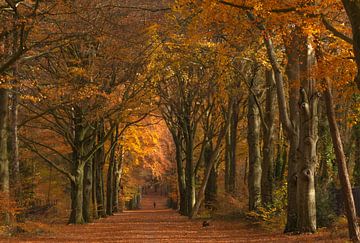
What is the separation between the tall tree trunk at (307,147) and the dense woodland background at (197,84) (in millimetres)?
34

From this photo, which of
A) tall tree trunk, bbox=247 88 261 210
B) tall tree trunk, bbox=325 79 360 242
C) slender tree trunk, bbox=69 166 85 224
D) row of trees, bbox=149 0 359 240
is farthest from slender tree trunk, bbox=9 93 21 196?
tall tree trunk, bbox=325 79 360 242

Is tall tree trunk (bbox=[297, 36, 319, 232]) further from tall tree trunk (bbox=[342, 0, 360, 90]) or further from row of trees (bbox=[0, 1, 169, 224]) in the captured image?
tall tree trunk (bbox=[342, 0, 360, 90])

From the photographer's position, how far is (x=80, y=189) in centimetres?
2620

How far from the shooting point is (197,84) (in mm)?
29344

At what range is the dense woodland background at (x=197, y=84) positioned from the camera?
1358 centimetres

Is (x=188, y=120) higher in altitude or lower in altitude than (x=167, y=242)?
higher

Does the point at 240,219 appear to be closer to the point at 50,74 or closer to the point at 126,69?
the point at 126,69

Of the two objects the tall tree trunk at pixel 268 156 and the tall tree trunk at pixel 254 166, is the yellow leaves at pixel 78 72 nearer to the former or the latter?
the tall tree trunk at pixel 254 166

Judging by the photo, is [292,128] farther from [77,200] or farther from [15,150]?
[77,200]

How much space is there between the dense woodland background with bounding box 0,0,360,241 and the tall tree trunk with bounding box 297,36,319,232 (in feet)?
0.11

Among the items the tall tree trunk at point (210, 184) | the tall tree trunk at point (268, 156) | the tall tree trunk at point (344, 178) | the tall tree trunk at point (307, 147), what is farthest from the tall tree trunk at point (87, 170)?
the tall tree trunk at point (344, 178)

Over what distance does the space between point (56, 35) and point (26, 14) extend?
2.46 meters

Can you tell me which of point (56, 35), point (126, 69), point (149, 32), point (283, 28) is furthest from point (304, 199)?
point (126, 69)

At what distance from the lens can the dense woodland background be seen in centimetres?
1358
